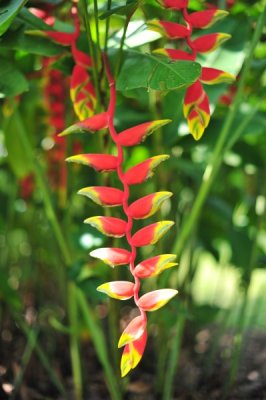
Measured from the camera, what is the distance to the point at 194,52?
0.60 m

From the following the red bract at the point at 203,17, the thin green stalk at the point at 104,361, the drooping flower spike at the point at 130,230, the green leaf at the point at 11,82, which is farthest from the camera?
the thin green stalk at the point at 104,361

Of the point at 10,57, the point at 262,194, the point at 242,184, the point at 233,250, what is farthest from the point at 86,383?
the point at 242,184

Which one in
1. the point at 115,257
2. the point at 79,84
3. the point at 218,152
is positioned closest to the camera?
the point at 115,257

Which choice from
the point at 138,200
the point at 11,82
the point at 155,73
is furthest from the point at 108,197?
the point at 11,82

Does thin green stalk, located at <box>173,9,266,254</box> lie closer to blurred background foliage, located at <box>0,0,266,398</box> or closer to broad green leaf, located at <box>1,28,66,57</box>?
blurred background foliage, located at <box>0,0,266,398</box>

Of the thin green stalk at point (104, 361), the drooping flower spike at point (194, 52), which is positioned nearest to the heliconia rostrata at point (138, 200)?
the drooping flower spike at point (194, 52)

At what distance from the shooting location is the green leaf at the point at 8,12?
57 centimetres

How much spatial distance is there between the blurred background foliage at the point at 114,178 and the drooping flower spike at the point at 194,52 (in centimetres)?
5

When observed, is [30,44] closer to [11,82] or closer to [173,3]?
[11,82]

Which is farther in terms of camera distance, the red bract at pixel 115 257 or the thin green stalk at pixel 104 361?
the thin green stalk at pixel 104 361

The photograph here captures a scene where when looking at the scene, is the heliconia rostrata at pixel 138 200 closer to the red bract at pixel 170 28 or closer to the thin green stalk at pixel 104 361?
the red bract at pixel 170 28

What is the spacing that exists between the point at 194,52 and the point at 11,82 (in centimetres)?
23

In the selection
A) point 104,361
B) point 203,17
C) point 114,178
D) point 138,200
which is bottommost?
point 104,361

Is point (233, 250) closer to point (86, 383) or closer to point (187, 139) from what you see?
point (187, 139)
